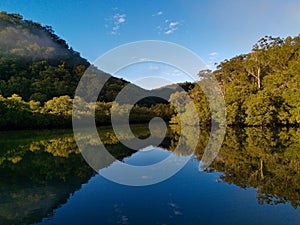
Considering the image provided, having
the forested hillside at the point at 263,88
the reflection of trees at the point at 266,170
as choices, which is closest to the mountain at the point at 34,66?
the forested hillside at the point at 263,88

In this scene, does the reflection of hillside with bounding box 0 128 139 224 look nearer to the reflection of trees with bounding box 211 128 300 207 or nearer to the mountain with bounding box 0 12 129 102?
the reflection of trees with bounding box 211 128 300 207

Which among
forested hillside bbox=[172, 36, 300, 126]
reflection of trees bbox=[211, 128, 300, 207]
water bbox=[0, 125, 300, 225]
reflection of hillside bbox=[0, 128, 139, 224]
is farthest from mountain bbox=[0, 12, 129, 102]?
reflection of trees bbox=[211, 128, 300, 207]

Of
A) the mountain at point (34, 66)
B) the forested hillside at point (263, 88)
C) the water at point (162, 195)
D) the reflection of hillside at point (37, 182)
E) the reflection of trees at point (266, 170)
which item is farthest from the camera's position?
the mountain at point (34, 66)

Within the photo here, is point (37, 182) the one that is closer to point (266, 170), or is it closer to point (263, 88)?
point (266, 170)

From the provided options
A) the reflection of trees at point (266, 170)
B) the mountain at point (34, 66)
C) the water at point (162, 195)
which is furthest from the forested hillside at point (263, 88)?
the mountain at point (34, 66)

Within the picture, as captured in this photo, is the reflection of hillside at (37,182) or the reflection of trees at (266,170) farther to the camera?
the reflection of trees at (266,170)

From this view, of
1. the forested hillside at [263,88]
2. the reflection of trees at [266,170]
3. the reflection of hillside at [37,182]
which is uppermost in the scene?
the forested hillside at [263,88]

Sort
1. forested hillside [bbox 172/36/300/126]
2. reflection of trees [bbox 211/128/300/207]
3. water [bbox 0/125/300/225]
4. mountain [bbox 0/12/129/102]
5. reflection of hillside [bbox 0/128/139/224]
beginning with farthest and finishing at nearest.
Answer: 1. mountain [bbox 0/12/129/102]
2. forested hillside [bbox 172/36/300/126]
3. reflection of trees [bbox 211/128/300/207]
4. reflection of hillside [bbox 0/128/139/224]
5. water [bbox 0/125/300/225]

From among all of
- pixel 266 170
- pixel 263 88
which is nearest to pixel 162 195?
pixel 266 170

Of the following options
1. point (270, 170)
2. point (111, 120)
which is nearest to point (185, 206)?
point (270, 170)

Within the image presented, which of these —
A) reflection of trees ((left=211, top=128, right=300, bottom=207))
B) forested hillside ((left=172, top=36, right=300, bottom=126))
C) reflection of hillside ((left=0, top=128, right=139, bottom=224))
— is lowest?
reflection of hillside ((left=0, top=128, right=139, bottom=224))

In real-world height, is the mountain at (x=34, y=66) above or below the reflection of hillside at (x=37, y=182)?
above

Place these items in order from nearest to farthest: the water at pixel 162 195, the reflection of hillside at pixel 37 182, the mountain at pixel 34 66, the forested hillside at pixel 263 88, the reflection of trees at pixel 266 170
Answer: the water at pixel 162 195
the reflection of hillside at pixel 37 182
the reflection of trees at pixel 266 170
the forested hillside at pixel 263 88
the mountain at pixel 34 66

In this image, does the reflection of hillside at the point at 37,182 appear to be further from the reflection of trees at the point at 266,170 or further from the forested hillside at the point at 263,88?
the forested hillside at the point at 263,88
